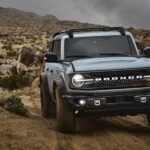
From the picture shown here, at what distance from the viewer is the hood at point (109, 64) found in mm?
9617

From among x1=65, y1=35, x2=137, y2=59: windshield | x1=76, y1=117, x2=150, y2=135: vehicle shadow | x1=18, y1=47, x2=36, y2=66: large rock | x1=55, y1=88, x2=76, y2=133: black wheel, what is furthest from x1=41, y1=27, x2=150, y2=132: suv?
x1=18, y1=47, x2=36, y2=66: large rock

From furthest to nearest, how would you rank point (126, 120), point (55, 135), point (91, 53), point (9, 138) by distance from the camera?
point (126, 120), point (91, 53), point (55, 135), point (9, 138)

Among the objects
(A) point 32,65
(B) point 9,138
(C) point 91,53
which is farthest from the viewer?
(A) point 32,65

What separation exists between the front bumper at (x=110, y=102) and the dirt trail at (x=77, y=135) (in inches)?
18.8

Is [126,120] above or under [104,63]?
under

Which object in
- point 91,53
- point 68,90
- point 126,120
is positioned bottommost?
point 126,120

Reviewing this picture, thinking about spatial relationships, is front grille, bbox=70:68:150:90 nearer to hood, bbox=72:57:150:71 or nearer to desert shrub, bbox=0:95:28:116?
hood, bbox=72:57:150:71

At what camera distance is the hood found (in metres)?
9.62

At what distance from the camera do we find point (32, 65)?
31844 mm

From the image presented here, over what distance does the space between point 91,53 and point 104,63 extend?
3.62 feet

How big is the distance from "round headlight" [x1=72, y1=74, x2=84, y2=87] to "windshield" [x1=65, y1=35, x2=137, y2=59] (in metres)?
1.29

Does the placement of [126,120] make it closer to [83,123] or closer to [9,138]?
[83,123]

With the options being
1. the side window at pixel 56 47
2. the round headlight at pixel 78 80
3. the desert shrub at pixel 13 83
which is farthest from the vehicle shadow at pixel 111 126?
the desert shrub at pixel 13 83

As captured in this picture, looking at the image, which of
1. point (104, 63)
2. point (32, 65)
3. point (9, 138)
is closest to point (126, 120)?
point (104, 63)
